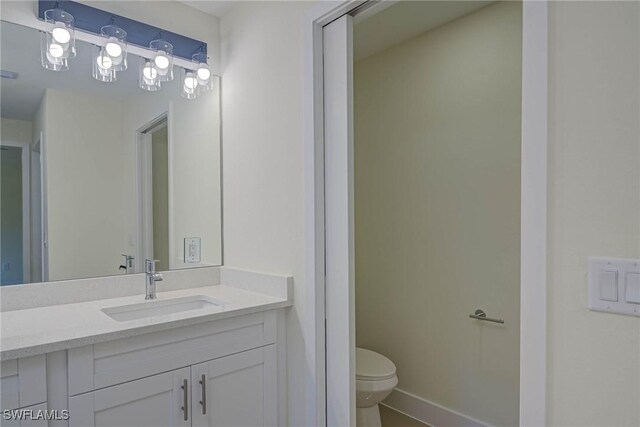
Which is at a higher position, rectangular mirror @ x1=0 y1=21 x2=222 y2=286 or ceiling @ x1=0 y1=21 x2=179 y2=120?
ceiling @ x1=0 y1=21 x2=179 y2=120

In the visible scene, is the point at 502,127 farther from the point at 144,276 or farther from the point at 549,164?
the point at 144,276

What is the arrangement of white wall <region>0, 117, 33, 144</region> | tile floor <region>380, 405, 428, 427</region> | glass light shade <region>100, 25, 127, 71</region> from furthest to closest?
tile floor <region>380, 405, 428, 427</region>
glass light shade <region>100, 25, 127, 71</region>
white wall <region>0, 117, 33, 144</region>

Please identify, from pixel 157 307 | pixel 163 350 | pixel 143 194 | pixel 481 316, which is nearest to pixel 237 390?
pixel 163 350

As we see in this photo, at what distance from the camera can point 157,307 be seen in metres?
1.72

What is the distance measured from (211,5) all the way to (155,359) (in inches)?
69.4

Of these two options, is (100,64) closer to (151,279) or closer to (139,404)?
(151,279)

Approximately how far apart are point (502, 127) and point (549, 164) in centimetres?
117

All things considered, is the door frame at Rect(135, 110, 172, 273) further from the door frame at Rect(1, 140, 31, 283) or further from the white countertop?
the door frame at Rect(1, 140, 31, 283)

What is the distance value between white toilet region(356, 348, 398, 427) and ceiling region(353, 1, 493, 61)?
71.1 inches

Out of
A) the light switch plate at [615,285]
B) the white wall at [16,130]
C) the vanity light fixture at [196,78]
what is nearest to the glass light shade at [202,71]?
the vanity light fixture at [196,78]

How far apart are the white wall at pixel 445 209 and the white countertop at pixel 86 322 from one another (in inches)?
40.3

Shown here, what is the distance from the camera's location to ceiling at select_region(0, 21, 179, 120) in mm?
1557

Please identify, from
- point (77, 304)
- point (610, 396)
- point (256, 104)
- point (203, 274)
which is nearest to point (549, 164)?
point (610, 396)

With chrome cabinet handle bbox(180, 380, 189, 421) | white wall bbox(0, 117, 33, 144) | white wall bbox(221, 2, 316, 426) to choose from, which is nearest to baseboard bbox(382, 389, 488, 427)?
white wall bbox(221, 2, 316, 426)
